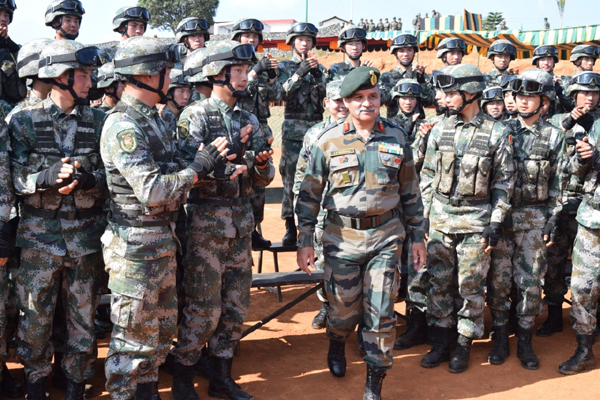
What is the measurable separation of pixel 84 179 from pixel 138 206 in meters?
0.46

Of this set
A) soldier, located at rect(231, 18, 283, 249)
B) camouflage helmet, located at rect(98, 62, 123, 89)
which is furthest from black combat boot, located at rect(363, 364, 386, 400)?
camouflage helmet, located at rect(98, 62, 123, 89)

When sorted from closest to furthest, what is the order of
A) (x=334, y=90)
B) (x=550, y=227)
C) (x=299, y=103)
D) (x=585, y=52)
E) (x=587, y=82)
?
1. (x=334, y=90)
2. (x=550, y=227)
3. (x=587, y=82)
4. (x=299, y=103)
5. (x=585, y=52)

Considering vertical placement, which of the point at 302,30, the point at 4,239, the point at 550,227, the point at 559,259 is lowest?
the point at 559,259

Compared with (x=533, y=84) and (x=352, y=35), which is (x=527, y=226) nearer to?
(x=533, y=84)

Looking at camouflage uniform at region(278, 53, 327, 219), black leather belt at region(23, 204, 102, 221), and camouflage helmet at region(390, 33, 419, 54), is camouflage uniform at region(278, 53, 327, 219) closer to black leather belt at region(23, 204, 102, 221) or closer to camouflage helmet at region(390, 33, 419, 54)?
camouflage helmet at region(390, 33, 419, 54)

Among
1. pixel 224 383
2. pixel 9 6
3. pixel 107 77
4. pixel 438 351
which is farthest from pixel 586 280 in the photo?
pixel 9 6

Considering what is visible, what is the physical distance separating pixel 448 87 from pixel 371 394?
3.02 meters

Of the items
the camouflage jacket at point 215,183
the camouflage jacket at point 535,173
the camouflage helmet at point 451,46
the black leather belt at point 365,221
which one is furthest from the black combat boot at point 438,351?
the camouflage helmet at point 451,46

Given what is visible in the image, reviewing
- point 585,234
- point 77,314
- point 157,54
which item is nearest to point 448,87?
point 585,234

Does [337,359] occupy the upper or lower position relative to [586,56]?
lower

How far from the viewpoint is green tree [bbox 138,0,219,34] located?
6091 cm

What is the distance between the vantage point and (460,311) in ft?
19.3

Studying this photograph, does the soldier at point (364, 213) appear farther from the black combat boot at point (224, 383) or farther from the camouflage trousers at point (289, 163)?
the camouflage trousers at point (289, 163)

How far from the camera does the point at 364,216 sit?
4.96 metres
